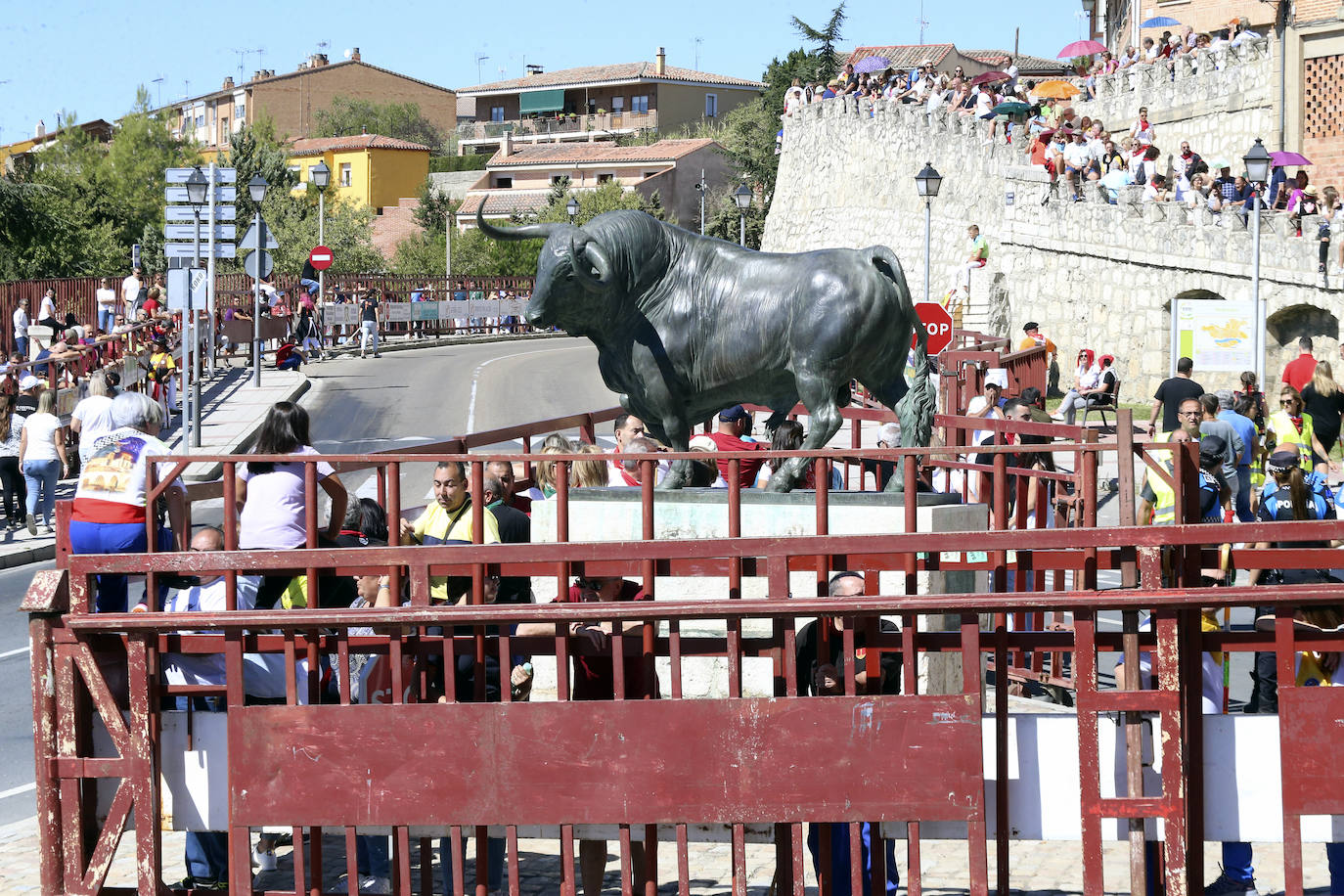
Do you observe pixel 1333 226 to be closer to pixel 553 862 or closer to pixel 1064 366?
pixel 1064 366

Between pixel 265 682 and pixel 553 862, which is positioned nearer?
pixel 265 682

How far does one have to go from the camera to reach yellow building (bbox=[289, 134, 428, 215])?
93.8m

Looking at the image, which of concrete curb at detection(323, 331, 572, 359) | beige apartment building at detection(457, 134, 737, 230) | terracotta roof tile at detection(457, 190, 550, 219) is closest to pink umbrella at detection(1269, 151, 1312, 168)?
concrete curb at detection(323, 331, 572, 359)

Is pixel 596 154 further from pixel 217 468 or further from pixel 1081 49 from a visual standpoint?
pixel 217 468

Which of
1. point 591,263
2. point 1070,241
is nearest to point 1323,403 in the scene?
point 591,263

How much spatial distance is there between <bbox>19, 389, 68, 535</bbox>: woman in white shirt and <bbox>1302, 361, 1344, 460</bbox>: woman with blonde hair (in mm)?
12954

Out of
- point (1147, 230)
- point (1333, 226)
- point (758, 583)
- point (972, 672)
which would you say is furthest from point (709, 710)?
point (1147, 230)

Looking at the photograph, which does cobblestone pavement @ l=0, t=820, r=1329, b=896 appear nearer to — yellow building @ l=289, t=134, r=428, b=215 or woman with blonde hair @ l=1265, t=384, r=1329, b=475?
woman with blonde hair @ l=1265, t=384, r=1329, b=475

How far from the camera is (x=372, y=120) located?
110 metres

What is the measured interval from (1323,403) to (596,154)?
248 feet

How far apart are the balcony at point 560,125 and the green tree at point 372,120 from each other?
11.7ft

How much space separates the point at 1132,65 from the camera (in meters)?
40.2

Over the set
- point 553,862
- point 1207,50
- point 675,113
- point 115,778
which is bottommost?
point 553,862

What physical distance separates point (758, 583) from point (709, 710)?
222cm
